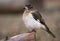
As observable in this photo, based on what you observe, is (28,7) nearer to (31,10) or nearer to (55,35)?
(31,10)

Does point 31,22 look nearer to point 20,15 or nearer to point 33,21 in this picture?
point 33,21

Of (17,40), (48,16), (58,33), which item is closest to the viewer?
(17,40)

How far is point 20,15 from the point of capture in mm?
3889

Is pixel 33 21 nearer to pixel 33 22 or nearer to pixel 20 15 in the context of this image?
pixel 33 22

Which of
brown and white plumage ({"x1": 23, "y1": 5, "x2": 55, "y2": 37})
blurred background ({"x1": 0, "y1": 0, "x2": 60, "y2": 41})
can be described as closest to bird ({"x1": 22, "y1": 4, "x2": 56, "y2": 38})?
brown and white plumage ({"x1": 23, "y1": 5, "x2": 55, "y2": 37})

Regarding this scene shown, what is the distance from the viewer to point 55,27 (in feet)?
12.0

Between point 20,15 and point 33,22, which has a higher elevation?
point 20,15

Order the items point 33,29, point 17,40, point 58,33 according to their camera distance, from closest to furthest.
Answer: point 17,40 → point 33,29 → point 58,33

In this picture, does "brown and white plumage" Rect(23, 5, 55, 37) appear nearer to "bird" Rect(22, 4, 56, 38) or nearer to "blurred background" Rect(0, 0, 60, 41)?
"bird" Rect(22, 4, 56, 38)

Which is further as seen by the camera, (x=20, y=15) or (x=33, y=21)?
(x=20, y=15)

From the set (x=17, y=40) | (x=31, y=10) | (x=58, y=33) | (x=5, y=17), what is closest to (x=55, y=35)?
(x=58, y=33)

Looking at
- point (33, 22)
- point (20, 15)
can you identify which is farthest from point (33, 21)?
point (20, 15)

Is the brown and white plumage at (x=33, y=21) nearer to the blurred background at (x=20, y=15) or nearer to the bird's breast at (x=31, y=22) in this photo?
the bird's breast at (x=31, y=22)

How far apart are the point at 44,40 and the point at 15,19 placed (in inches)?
24.2
